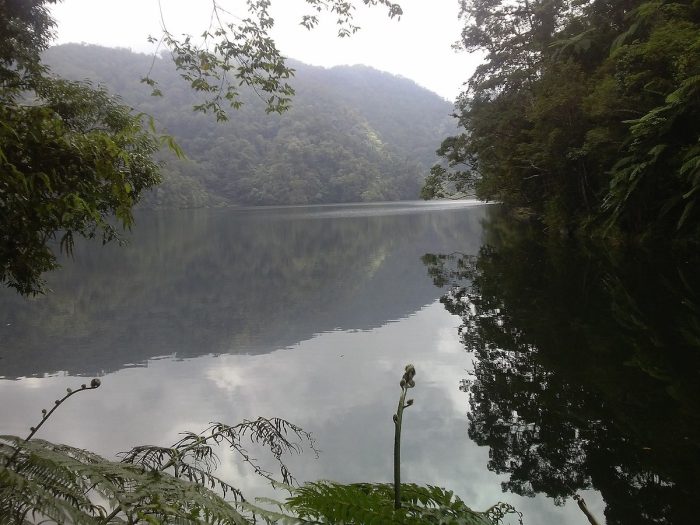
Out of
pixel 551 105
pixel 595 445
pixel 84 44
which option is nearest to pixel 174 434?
pixel 595 445

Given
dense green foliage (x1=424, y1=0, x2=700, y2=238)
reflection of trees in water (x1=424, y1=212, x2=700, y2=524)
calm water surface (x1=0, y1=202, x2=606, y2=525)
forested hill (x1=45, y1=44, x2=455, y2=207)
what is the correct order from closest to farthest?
reflection of trees in water (x1=424, y1=212, x2=700, y2=524), calm water surface (x1=0, y1=202, x2=606, y2=525), dense green foliage (x1=424, y1=0, x2=700, y2=238), forested hill (x1=45, y1=44, x2=455, y2=207)

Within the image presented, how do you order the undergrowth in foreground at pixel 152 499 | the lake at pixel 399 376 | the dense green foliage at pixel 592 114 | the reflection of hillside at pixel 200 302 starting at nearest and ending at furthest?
the undergrowth in foreground at pixel 152 499, the lake at pixel 399 376, the reflection of hillside at pixel 200 302, the dense green foliage at pixel 592 114

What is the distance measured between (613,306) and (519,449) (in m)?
5.70

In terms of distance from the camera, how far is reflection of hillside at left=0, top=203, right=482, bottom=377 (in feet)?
28.9

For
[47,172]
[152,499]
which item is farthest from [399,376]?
[152,499]

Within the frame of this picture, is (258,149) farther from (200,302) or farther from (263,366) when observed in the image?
(263,366)

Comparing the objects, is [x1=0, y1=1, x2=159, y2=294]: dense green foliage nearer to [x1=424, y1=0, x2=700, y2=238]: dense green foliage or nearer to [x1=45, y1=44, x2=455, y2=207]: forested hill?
[x1=424, y1=0, x2=700, y2=238]: dense green foliage

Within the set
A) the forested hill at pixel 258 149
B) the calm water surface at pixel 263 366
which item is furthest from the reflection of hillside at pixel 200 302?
the forested hill at pixel 258 149

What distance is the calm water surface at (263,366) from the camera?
4.48 metres

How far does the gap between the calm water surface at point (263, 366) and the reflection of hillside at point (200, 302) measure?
6cm

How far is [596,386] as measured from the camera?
18.2 feet

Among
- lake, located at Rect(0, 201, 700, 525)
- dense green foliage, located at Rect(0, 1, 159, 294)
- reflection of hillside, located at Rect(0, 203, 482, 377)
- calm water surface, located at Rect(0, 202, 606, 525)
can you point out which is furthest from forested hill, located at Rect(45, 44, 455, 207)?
dense green foliage, located at Rect(0, 1, 159, 294)

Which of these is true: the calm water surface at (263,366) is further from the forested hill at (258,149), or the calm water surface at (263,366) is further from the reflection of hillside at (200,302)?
the forested hill at (258,149)

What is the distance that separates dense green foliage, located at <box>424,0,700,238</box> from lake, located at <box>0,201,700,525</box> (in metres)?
3.27
